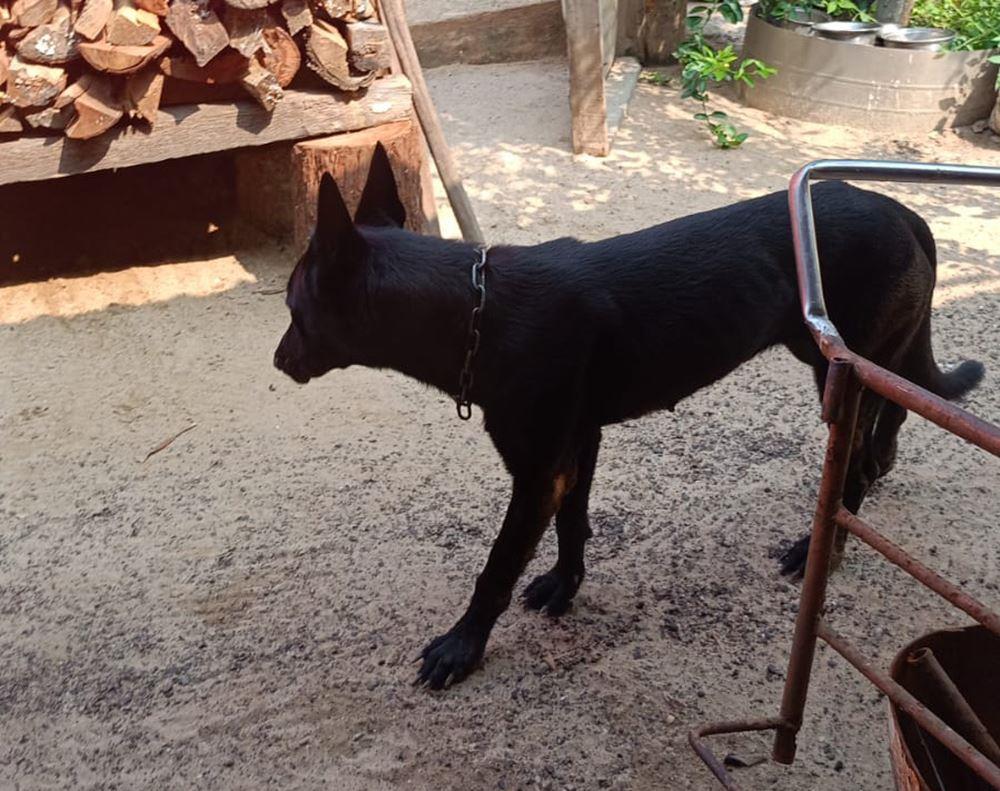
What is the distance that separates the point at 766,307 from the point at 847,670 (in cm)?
112

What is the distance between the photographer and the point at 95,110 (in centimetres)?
446

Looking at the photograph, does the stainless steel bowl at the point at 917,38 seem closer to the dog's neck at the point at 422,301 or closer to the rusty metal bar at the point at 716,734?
the dog's neck at the point at 422,301

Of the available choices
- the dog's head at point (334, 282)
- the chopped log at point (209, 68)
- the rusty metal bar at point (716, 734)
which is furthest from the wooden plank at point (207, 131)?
the rusty metal bar at point (716, 734)

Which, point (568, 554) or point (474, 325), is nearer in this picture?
point (474, 325)

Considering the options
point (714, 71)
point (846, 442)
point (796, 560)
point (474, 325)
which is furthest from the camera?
point (714, 71)

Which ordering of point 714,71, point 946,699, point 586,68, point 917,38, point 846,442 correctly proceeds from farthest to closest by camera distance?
point 714,71 → point 917,38 → point 586,68 → point 946,699 → point 846,442

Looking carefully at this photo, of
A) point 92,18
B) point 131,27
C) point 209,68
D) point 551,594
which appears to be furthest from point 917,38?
point 551,594

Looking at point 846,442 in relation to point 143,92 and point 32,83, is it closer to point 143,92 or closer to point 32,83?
point 143,92

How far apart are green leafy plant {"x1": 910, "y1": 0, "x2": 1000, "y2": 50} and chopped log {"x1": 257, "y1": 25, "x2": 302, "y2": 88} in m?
4.99

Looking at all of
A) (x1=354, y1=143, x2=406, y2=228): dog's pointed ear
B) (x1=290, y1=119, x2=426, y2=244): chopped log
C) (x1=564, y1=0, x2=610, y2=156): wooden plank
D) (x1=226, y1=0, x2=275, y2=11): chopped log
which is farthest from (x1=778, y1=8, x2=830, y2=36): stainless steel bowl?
(x1=354, y1=143, x2=406, y2=228): dog's pointed ear

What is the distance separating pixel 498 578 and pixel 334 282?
3.30 feet

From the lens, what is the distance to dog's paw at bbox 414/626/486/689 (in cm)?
286

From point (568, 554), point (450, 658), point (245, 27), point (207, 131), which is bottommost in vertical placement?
point (450, 658)

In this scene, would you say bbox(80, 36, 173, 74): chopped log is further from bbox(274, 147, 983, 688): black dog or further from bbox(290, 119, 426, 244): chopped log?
bbox(274, 147, 983, 688): black dog
